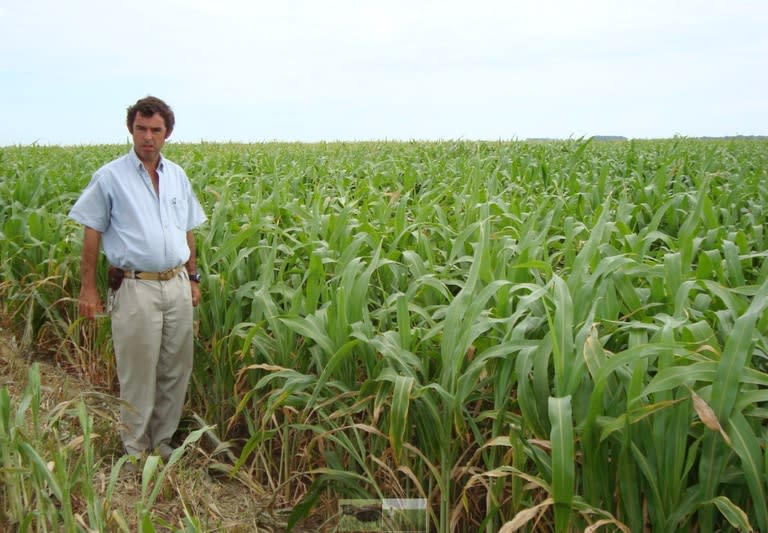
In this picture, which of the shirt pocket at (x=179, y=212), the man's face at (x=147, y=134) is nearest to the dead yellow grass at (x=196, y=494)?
the shirt pocket at (x=179, y=212)

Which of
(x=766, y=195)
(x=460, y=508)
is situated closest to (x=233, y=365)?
(x=460, y=508)

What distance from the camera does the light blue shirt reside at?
124 inches

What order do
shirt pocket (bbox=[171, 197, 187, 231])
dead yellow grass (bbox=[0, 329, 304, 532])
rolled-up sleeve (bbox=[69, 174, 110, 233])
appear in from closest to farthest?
dead yellow grass (bbox=[0, 329, 304, 532])
rolled-up sleeve (bbox=[69, 174, 110, 233])
shirt pocket (bbox=[171, 197, 187, 231])

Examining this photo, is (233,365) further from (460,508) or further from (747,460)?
(747,460)

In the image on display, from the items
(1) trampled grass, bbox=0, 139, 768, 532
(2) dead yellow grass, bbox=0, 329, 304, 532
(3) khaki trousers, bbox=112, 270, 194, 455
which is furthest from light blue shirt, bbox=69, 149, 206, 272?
(2) dead yellow grass, bbox=0, 329, 304, 532

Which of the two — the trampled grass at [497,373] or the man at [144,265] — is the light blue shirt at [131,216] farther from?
the trampled grass at [497,373]

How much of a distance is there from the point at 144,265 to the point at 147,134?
593 millimetres

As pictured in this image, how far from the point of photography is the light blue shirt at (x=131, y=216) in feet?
10.3

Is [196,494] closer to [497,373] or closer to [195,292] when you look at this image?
[195,292]

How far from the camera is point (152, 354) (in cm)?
327

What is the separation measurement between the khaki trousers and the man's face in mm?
586

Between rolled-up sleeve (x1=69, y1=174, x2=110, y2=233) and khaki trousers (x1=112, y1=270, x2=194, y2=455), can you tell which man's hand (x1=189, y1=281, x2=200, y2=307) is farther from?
rolled-up sleeve (x1=69, y1=174, x2=110, y2=233)

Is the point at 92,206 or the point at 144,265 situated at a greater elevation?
the point at 92,206

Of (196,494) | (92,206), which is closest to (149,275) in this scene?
(92,206)
